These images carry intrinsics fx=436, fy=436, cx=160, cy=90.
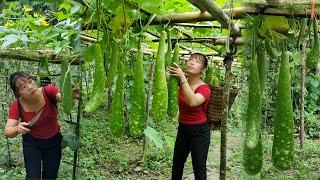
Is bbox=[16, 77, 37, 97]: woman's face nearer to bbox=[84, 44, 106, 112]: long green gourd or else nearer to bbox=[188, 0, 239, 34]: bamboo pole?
bbox=[188, 0, 239, 34]: bamboo pole

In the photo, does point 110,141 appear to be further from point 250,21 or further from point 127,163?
point 250,21

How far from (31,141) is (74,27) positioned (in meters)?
1.56

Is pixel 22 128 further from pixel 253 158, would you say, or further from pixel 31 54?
pixel 253 158

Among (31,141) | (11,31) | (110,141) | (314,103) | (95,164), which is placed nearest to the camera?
(11,31)

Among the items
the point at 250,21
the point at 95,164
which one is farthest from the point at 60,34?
the point at 95,164

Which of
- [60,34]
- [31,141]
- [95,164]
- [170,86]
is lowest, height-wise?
[95,164]

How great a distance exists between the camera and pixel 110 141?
27.8ft

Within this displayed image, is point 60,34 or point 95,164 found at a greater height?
point 60,34

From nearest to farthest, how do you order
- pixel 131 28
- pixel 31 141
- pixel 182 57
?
pixel 131 28 → pixel 31 141 → pixel 182 57

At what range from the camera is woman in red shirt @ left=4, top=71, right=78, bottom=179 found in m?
4.04

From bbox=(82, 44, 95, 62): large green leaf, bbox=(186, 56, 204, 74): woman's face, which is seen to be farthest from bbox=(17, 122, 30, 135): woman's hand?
bbox=(82, 44, 95, 62): large green leaf

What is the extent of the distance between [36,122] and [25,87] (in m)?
0.38

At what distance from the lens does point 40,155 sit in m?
4.33

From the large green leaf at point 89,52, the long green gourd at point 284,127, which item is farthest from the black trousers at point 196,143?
the long green gourd at point 284,127
